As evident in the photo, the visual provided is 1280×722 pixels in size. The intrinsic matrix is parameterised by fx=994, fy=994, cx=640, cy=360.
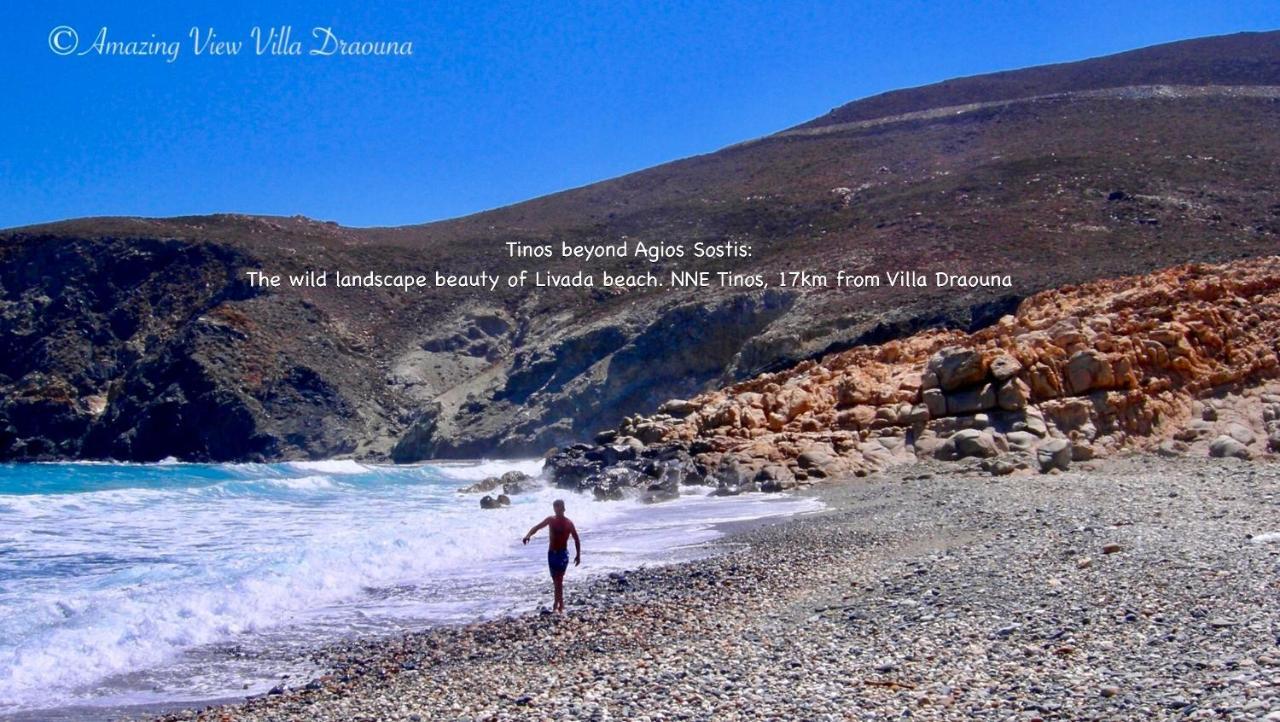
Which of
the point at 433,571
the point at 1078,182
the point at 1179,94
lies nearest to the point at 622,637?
the point at 433,571

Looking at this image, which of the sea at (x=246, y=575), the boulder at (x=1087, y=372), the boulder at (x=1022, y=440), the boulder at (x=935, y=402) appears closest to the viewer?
the sea at (x=246, y=575)

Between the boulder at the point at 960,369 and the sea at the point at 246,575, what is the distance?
15.9ft

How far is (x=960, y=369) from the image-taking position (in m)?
20.9

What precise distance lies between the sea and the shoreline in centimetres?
106

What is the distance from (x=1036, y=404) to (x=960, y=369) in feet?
5.43

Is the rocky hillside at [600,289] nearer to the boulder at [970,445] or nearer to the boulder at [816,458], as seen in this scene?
the boulder at [816,458]

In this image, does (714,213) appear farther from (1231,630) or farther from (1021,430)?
(1231,630)

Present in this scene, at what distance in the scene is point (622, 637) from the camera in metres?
7.97

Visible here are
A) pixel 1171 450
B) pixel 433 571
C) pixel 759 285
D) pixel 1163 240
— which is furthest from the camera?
pixel 759 285

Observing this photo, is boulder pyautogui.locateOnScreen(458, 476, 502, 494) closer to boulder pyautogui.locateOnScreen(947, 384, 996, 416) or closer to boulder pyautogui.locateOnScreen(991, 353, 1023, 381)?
boulder pyautogui.locateOnScreen(947, 384, 996, 416)

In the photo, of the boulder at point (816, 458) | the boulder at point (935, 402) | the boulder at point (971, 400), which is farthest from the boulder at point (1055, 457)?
the boulder at point (816, 458)

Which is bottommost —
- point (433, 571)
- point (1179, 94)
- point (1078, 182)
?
point (433, 571)

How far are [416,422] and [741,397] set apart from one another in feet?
63.2

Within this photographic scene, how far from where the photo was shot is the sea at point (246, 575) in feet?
27.5
